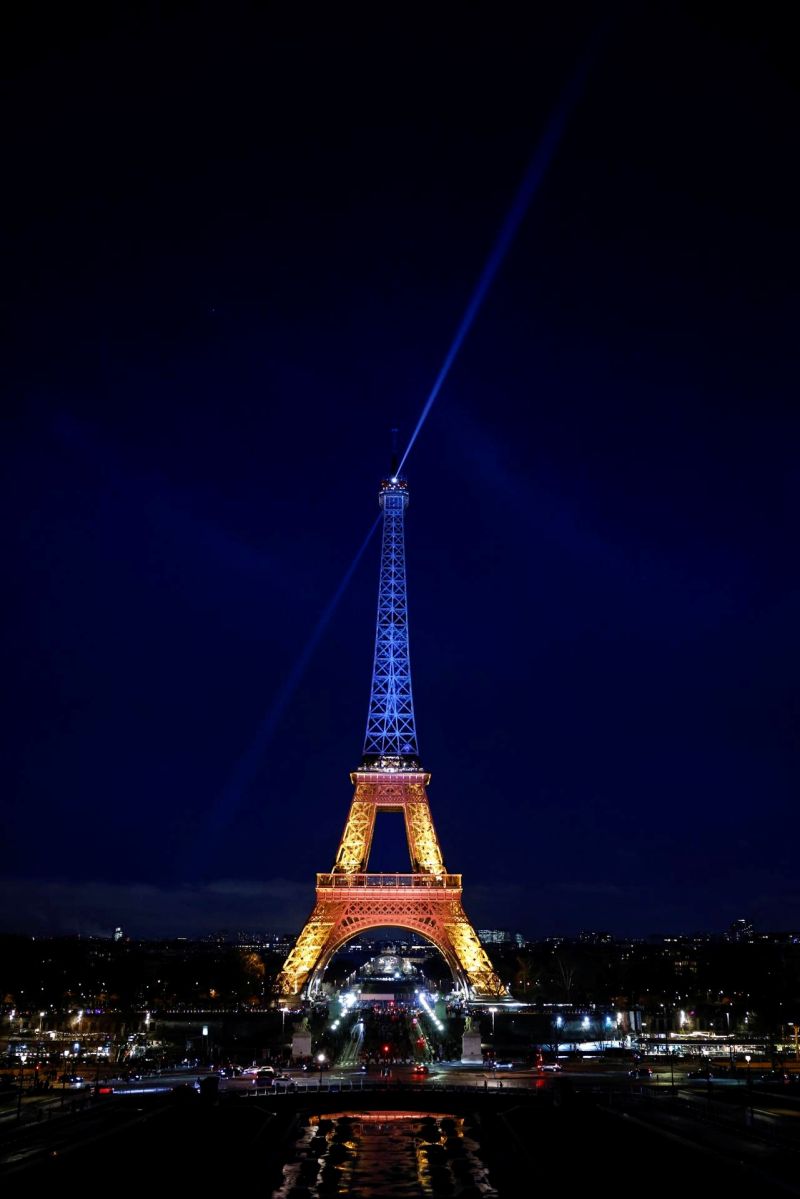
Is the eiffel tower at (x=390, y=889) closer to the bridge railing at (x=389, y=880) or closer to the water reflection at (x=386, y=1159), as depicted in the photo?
the bridge railing at (x=389, y=880)

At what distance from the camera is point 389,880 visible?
3851 inches

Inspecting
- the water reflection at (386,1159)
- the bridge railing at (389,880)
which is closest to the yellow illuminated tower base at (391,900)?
the bridge railing at (389,880)

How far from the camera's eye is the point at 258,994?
14175cm

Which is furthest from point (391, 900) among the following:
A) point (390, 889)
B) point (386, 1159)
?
point (386, 1159)

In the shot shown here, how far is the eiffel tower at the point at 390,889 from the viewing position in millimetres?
93312

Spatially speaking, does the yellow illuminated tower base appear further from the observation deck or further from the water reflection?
the water reflection

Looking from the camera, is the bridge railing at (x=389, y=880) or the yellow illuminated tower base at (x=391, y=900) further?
the bridge railing at (x=389, y=880)

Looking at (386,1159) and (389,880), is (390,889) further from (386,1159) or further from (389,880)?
(386,1159)

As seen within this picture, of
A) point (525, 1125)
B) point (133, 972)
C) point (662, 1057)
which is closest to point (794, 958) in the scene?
point (133, 972)

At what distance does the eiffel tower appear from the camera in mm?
93312

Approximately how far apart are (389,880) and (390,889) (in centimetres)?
99

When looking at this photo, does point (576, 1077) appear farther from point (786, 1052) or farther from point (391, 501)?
point (391, 501)

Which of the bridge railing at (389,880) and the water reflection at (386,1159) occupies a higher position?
the bridge railing at (389,880)

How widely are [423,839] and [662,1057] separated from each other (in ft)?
119
